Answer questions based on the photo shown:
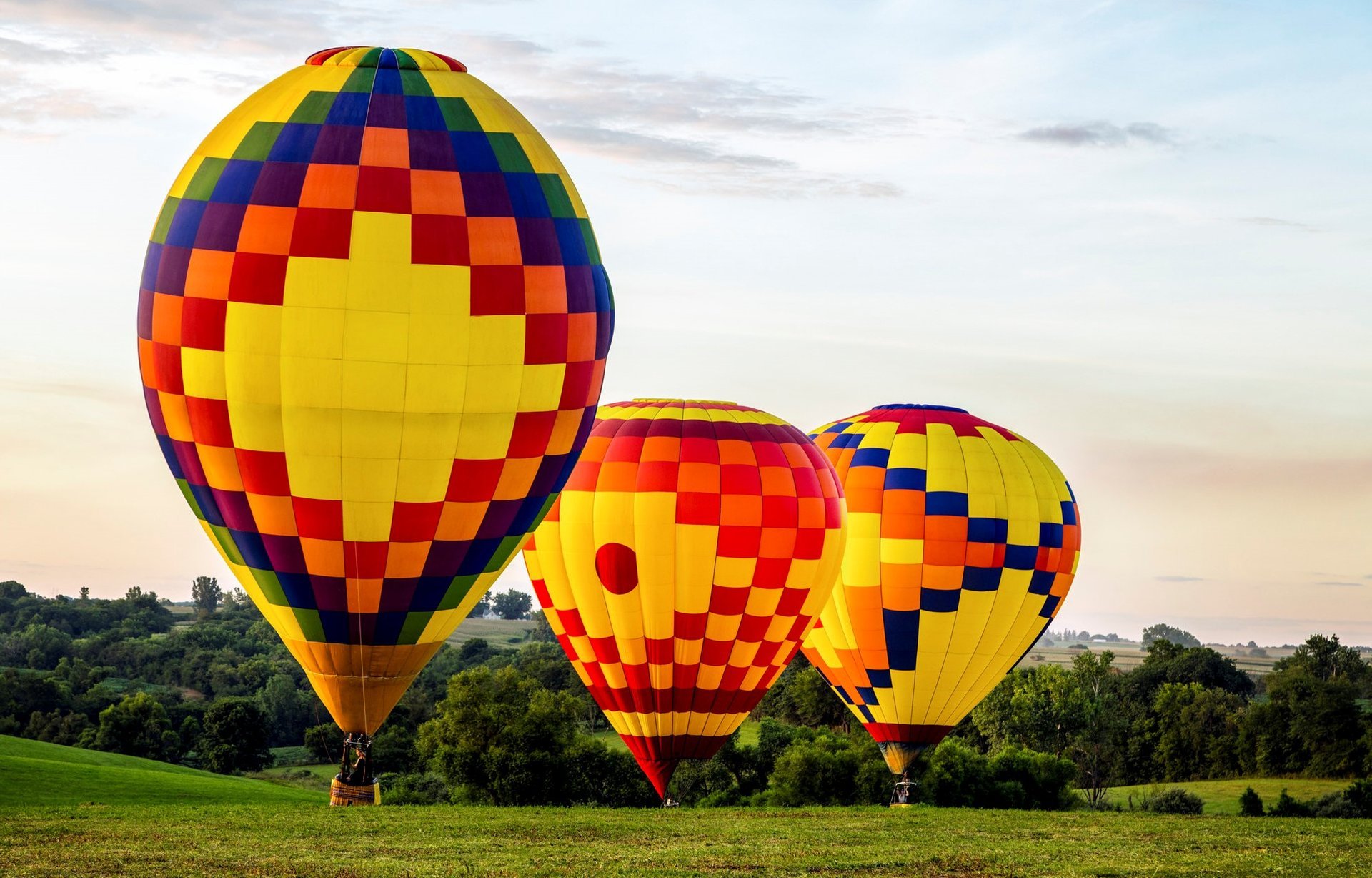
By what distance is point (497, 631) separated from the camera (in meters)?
140

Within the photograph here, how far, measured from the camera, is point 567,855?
17453mm

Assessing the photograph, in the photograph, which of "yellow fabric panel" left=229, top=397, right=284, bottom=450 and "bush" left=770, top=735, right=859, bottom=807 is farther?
"bush" left=770, top=735, right=859, bottom=807

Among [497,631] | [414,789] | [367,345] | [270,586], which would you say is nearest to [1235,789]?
[414,789]

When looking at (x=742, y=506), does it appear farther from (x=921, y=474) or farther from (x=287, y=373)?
(x=287, y=373)

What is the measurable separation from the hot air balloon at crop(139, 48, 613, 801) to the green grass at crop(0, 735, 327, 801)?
547 inches

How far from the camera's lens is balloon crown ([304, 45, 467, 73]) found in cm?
1920

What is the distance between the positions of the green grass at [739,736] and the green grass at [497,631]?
158ft

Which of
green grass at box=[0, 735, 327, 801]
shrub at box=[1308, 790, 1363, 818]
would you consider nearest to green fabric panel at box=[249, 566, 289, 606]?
green grass at box=[0, 735, 327, 801]

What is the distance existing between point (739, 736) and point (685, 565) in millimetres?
33455

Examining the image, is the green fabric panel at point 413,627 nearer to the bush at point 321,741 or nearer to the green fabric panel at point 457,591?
the green fabric panel at point 457,591

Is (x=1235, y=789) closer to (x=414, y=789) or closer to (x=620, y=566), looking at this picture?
(x=414, y=789)

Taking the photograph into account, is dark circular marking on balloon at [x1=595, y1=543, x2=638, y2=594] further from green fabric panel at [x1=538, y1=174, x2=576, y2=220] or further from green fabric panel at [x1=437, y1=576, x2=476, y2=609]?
green fabric panel at [x1=538, y1=174, x2=576, y2=220]

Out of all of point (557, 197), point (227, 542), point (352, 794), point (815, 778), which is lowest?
point (352, 794)

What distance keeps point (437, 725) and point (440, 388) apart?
27.4 metres
